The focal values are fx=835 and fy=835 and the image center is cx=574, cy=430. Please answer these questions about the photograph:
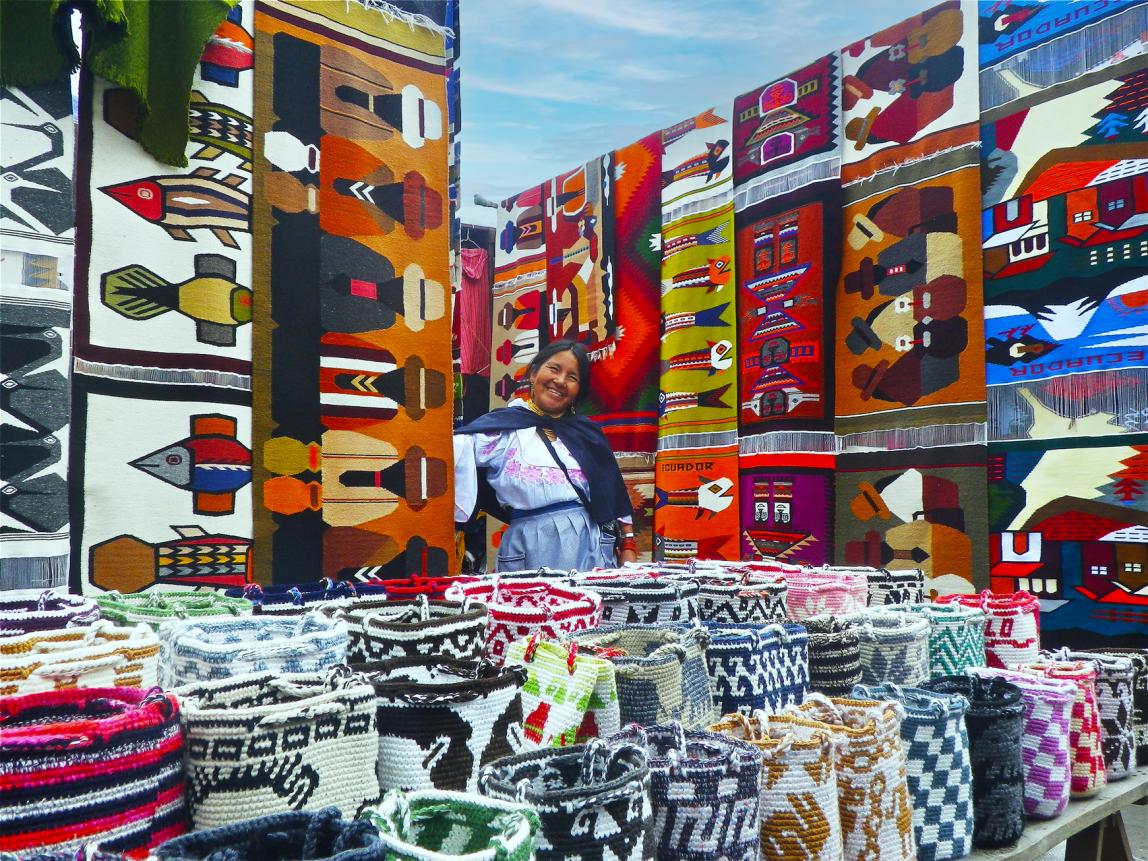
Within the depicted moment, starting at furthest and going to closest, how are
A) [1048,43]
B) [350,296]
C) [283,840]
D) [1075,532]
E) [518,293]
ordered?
[518,293] < [1048,43] < [1075,532] < [350,296] < [283,840]

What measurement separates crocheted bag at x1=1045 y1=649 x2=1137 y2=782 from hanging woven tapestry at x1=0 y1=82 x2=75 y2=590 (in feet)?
6.68

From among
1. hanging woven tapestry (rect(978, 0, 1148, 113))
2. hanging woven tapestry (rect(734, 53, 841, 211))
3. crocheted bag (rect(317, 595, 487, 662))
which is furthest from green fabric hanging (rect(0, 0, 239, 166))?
Result: hanging woven tapestry (rect(978, 0, 1148, 113))

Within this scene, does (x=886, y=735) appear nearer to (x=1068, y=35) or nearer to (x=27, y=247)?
(x=27, y=247)

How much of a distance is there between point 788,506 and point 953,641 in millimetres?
1871

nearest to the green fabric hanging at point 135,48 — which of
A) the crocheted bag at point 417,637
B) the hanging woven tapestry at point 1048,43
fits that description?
the crocheted bag at point 417,637

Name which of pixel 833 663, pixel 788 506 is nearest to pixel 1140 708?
pixel 833 663

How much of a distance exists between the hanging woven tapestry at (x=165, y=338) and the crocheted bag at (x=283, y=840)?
5.05ft

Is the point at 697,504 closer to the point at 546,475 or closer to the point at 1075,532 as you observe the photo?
the point at 546,475

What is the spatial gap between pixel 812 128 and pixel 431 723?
3057 mm

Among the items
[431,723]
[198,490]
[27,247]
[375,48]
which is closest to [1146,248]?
[375,48]

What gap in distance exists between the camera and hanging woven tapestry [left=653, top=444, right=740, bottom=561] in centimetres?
350

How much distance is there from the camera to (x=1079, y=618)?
2461 millimetres

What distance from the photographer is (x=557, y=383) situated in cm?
277

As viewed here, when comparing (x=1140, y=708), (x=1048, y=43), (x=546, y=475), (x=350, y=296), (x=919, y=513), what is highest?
(x=1048, y=43)
